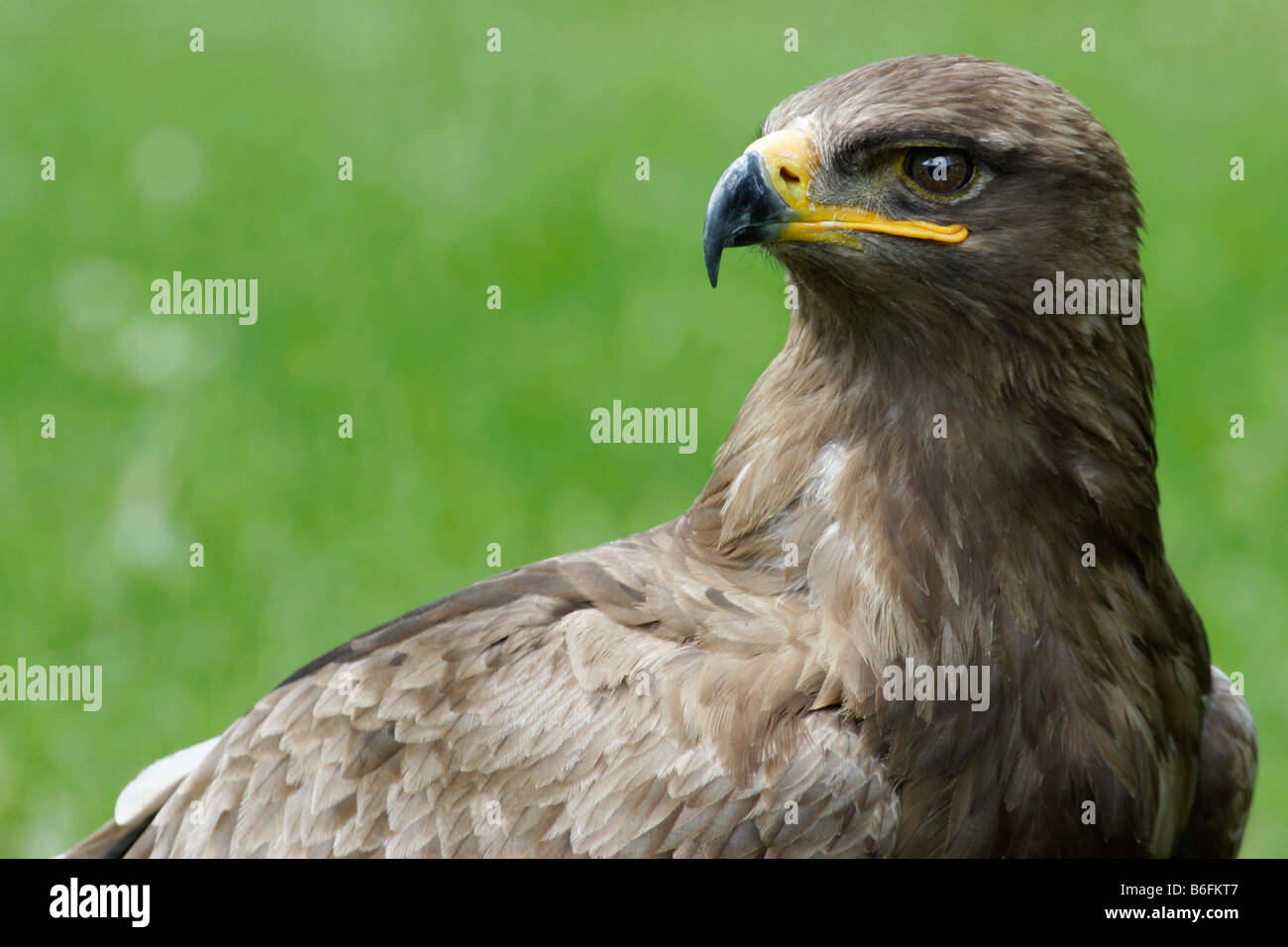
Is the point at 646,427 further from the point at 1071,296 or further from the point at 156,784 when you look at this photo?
the point at 1071,296

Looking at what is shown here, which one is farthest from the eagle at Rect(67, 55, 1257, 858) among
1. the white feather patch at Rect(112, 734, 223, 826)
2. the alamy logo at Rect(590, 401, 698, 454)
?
the alamy logo at Rect(590, 401, 698, 454)

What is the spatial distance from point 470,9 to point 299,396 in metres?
4.79

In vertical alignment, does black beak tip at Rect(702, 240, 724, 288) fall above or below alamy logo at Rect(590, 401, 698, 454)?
above

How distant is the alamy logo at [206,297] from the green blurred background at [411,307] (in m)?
0.08

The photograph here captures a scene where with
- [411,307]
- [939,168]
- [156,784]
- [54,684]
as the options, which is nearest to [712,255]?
[939,168]

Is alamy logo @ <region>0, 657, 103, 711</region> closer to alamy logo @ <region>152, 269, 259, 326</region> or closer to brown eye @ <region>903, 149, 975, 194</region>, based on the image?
alamy logo @ <region>152, 269, 259, 326</region>

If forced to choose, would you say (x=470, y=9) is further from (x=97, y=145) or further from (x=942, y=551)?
(x=942, y=551)

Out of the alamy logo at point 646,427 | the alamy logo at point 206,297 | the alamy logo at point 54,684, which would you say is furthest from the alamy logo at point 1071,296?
the alamy logo at point 206,297

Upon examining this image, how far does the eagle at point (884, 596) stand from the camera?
154 inches

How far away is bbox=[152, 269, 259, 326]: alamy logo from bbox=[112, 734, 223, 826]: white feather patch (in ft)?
16.2

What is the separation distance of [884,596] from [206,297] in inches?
271

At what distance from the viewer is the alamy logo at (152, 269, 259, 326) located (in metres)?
9.73

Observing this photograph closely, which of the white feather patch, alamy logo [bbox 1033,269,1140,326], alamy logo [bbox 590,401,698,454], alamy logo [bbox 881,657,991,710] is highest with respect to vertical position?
alamy logo [bbox 1033,269,1140,326]

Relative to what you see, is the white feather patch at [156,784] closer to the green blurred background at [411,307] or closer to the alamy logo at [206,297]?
the green blurred background at [411,307]
